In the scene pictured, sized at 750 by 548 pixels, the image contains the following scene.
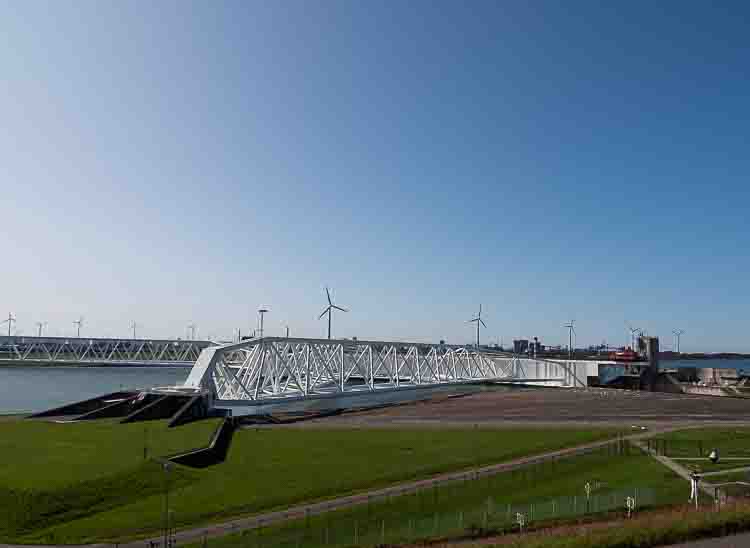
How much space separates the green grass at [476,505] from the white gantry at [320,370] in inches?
1438

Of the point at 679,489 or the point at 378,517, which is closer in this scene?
the point at 378,517

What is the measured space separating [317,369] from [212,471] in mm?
44652

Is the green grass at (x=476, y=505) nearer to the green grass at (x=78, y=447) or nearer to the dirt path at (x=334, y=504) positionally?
the dirt path at (x=334, y=504)

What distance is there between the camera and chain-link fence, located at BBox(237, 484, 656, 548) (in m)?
23.2

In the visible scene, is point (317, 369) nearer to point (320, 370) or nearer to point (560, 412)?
point (320, 370)

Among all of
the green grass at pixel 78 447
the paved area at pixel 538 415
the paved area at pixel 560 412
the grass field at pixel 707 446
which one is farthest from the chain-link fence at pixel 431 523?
the paved area at pixel 560 412

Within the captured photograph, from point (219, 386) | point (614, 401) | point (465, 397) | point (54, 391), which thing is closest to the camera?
point (219, 386)

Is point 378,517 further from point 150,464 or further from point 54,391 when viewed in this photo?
point 54,391

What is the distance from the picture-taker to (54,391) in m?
99.7

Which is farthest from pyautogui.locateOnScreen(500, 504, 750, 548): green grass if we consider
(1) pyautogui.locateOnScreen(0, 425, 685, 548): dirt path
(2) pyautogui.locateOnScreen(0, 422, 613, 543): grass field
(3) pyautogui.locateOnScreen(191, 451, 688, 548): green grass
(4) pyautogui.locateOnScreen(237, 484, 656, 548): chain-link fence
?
(2) pyautogui.locateOnScreen(0, 422, 613, 543): grass field

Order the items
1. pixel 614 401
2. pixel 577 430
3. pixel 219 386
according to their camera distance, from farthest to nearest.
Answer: pixel 614 401 → pixel 219 386 → pixel 577 430

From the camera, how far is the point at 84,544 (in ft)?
75.4

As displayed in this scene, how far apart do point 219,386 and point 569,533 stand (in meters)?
56.3

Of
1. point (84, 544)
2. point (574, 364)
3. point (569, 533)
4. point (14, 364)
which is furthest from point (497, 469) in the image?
point (14, 364)
